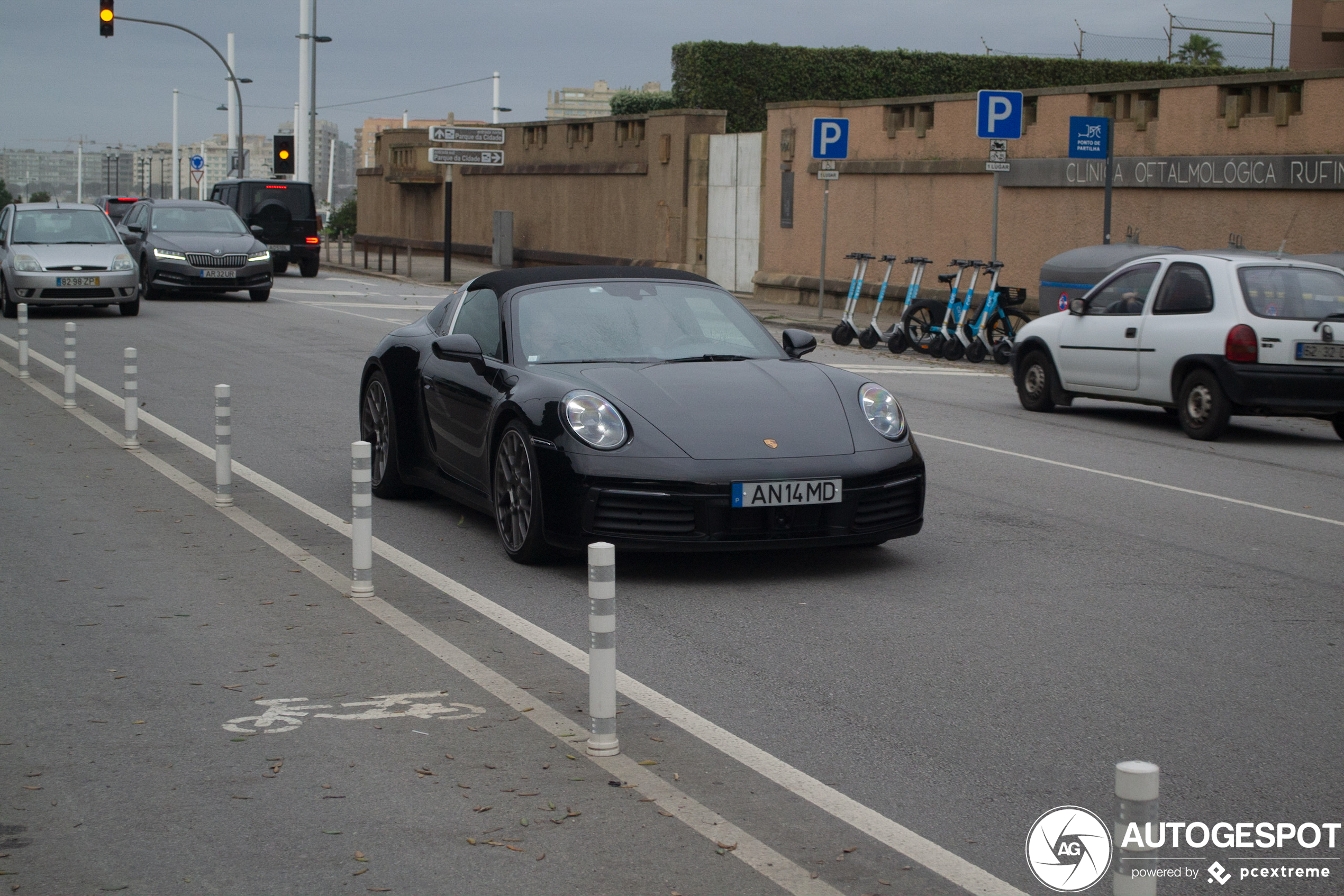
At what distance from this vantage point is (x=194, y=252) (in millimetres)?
27734

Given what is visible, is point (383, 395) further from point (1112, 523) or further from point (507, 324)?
point (1112, 523)

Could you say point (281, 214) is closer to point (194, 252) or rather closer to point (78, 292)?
point (194, 252)

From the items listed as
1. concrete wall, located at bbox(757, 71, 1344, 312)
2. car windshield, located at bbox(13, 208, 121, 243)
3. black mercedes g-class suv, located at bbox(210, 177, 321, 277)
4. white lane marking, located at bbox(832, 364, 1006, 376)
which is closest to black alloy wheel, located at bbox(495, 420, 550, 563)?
white lane marking, located at bbox(832, 364, 1006, 376)


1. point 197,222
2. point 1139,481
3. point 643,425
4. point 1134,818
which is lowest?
point 1139,481

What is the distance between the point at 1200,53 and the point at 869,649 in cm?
4638

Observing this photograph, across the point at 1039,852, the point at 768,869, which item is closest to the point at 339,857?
the point at 768,869

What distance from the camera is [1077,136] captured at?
846 inches

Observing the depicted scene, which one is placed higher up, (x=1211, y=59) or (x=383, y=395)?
(x=1211, y=59)

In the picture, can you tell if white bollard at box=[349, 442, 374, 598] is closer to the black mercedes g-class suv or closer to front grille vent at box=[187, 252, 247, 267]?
front grille vent at box=[187, 252, 247, 267]

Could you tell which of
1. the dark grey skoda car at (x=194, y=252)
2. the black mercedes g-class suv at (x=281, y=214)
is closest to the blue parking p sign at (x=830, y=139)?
the dark grey skoda car at (x=194, y=252)

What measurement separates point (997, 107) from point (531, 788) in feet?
62.2

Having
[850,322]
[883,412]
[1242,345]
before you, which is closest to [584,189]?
[850,322]

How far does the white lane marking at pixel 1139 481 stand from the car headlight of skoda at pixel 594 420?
14.5 ft

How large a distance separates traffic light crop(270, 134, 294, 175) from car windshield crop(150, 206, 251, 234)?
15880mm
